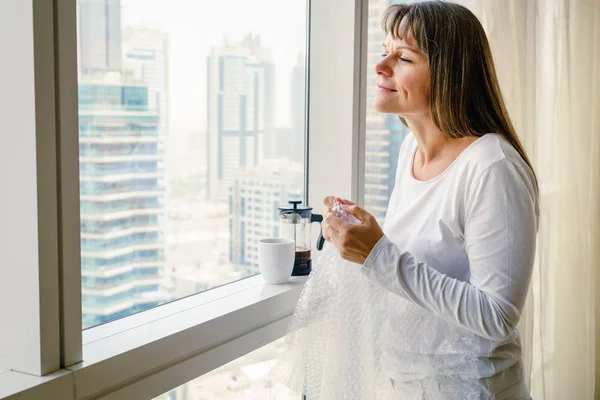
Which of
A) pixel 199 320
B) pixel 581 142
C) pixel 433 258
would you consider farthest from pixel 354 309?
pixel 581 142

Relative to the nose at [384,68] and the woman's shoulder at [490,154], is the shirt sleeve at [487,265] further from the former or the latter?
the nose at [384,68]

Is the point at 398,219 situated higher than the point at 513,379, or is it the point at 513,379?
the point at 398,219

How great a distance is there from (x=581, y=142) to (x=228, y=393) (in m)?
1.72

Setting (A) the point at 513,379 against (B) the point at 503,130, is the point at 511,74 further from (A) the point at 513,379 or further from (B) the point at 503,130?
(A) the point at 513,379

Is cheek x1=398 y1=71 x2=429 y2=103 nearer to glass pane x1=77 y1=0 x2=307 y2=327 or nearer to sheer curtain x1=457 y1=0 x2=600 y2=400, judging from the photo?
glass pane x1=77 y1=0 x2=307 y2=327

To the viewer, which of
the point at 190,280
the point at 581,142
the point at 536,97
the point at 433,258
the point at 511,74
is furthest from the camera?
the point at 581,142

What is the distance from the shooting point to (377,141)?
227cm

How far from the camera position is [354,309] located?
1.47 metres

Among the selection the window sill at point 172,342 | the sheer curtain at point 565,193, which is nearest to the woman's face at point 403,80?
the window sill at point 172,342

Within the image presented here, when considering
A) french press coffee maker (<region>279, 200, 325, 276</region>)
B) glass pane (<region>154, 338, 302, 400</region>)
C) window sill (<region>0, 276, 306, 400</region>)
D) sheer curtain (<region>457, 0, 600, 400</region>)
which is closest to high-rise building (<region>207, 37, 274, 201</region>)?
french press coffee maker (<region>279, 200, 325, 276</region>)

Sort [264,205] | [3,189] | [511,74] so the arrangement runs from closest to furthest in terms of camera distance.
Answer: [3,189], [264,205], [511,74]

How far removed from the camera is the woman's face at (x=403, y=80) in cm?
144

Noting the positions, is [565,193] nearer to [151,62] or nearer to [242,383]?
[242,383]

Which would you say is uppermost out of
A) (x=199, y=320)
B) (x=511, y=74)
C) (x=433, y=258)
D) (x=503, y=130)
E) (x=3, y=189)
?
(x=511, y=74)
